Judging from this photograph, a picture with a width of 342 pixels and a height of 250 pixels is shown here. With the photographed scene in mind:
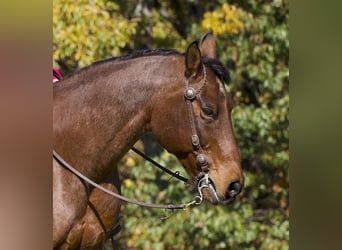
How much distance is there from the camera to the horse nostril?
2.77 meters

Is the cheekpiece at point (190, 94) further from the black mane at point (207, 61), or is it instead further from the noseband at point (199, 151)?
the black mane at point (207, 61)

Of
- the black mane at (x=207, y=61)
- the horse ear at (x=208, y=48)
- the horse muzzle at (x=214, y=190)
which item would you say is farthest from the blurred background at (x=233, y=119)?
the horse muzzle at (x=214, y=190)

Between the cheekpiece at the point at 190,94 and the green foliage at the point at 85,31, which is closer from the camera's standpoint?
the cheekpiece at the point at 190,94

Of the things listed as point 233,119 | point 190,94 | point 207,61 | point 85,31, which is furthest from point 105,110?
point 233,119

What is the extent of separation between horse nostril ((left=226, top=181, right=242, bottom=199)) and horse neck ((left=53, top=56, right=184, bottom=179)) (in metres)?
0.40

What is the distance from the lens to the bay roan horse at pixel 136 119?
8.93 feet

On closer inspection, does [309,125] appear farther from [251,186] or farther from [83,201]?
[251,186]

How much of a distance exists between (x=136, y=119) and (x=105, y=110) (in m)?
0.12

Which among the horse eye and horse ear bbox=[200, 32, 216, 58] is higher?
horse ear bbox=[200, 32, 216, 58]

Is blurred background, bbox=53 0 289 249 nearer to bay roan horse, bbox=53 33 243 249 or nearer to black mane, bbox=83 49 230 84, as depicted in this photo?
black mane, bbox=83 49 230 84

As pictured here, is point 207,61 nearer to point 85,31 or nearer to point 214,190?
point 214,190

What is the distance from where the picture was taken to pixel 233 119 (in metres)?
6.09

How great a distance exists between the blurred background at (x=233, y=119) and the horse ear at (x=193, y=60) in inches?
109

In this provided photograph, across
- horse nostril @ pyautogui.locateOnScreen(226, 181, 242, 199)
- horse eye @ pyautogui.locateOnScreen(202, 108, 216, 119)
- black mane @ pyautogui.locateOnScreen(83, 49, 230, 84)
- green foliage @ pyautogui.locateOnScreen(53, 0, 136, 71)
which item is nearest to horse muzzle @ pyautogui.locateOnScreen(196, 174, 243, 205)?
horse nostril @ pyautogui.locateOnScreen(226, 181, 242, 199)
